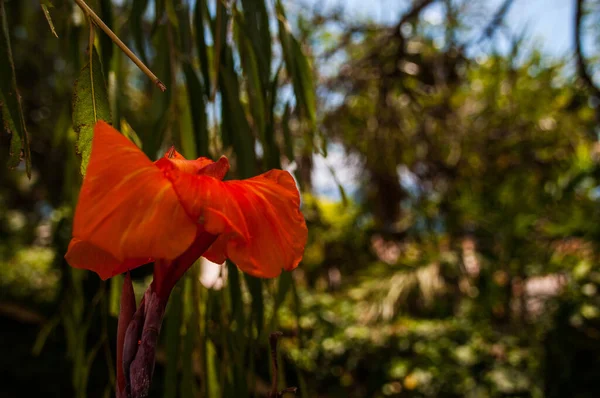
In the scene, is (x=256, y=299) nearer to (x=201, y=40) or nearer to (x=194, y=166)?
(x=201, y=40)

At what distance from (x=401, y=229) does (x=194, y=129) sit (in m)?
3.42

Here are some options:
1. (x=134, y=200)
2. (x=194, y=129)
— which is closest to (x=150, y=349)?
(x=134, y=200)

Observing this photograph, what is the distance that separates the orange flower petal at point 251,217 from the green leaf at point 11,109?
29cm

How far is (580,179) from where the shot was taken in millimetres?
2875

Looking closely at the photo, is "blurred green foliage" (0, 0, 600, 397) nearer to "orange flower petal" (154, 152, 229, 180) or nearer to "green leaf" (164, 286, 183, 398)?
"green leaf" (164, 286, 183, 398)

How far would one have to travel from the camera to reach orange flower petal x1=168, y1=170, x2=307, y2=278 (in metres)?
0.40

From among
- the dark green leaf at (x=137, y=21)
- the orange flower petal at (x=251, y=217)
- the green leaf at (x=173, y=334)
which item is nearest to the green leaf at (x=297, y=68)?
the dark green leaf at (x=137, y=21)

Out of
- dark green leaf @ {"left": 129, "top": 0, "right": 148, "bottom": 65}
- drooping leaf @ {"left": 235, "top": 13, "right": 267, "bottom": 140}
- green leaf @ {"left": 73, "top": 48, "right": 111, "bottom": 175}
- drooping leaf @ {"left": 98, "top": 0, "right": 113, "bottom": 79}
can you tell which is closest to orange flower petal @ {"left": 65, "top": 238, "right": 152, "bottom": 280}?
green leaf @ {"left": 73, "top": 48, "right": 111, "bottom": 175}

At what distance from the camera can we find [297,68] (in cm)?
118

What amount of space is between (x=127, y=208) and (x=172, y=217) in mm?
31

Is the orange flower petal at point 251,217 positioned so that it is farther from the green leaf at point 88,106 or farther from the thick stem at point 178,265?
the green leaf at point 88,106

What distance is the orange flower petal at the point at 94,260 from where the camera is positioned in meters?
0.42

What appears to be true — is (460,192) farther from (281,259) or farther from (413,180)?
(281,259)

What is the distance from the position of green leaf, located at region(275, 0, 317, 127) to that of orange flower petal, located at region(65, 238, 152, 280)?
739mm
